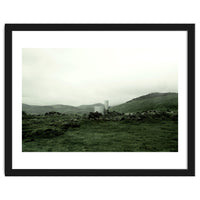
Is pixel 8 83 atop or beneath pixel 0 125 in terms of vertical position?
atop

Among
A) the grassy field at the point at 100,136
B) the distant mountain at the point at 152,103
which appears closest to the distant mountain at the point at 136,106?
the distant mountain at the point at 152,103

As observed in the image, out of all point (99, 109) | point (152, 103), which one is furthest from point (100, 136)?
point (152, 103)

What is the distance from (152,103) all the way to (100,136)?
1.07 meters

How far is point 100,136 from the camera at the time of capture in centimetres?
299

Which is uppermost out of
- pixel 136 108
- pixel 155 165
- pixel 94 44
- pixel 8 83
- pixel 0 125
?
pixel 94 44

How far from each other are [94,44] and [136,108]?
1345 mm

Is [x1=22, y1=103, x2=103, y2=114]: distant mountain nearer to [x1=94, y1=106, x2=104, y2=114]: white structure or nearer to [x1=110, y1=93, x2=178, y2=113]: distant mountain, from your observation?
[x1=94, y1=106, x2=104, y2=114]: white structure

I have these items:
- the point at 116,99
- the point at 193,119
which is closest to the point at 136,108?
the point at 116,99

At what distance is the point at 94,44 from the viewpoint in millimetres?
3062

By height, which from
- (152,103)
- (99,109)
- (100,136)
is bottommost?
(100,136)

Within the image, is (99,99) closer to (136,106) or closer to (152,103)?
(136,106)

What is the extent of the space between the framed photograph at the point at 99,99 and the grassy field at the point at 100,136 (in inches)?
0.7

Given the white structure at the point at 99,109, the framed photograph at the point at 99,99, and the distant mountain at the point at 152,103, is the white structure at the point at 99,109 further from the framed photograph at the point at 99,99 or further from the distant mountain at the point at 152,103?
the distant mountain at the point at 152,103
